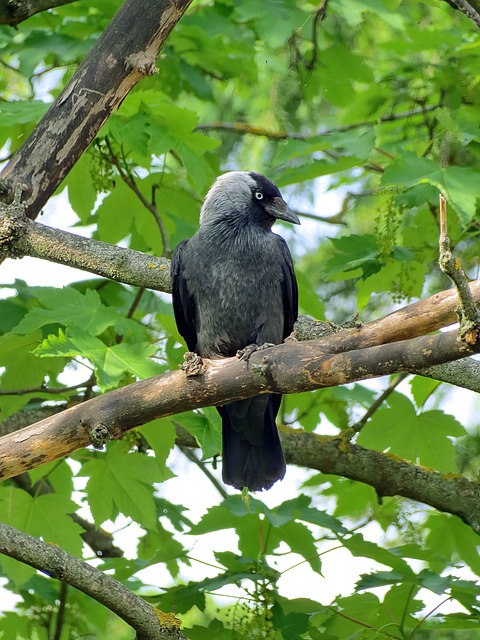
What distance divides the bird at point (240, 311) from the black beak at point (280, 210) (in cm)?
21

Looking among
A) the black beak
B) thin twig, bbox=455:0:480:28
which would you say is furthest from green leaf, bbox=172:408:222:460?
thin twig, bbox=455:0:480:28

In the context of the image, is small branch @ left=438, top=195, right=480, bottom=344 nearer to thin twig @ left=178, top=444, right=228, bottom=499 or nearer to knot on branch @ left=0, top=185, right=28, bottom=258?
knot on branch @ left=0, top=185, right=28, bottom=258

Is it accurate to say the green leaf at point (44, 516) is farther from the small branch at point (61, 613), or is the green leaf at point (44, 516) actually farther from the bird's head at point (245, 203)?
the bird's head at point (245, 203)

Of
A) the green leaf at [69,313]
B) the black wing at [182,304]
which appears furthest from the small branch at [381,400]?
the green leaf at [69,313]

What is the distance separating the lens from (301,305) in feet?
16.7

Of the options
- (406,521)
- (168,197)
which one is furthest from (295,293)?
(406,521)

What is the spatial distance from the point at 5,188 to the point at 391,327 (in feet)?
6.84

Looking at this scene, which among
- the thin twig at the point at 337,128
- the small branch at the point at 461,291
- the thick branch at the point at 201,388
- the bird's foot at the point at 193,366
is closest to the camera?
the small branch at the point at 461,291

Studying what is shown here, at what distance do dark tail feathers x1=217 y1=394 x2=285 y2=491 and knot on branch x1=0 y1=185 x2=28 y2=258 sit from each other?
60.6 inches

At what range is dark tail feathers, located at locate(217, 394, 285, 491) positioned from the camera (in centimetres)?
468

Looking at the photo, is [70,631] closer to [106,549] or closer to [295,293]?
[106,549]

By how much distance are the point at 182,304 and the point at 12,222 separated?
1.12 metres

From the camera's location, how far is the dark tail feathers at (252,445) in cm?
468

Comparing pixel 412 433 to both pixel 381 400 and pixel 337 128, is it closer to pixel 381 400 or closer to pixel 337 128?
pixel 381 400
